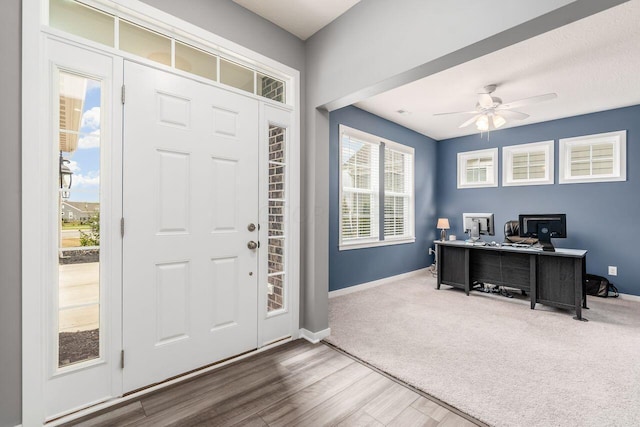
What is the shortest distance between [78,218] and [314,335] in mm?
2075

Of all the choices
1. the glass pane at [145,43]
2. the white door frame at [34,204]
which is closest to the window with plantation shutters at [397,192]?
the glass pane at [145,43]

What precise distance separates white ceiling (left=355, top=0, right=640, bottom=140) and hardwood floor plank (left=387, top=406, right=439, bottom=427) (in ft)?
10.9

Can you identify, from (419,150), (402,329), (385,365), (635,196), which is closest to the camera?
(385,365)

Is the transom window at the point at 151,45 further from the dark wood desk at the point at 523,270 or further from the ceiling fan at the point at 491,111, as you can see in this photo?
the dark wood desk at the point at 523,270

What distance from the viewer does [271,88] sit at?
268 centimetres

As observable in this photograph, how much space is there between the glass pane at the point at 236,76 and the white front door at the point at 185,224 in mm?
125

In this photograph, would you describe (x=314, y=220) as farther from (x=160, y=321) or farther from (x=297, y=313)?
(x=160, y=321)

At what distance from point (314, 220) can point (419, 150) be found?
405 cm

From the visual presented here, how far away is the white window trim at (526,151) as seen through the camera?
5029mm

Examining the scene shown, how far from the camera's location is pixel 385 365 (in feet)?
7.62

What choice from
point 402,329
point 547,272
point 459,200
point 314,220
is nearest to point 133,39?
point 314,220

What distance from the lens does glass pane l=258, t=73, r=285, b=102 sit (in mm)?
2565

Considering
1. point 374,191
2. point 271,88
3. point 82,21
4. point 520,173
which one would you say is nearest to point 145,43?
point 82,21

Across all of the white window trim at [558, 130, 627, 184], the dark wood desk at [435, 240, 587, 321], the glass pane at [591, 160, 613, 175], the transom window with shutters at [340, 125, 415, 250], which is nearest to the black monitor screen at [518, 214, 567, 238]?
the dark wood desk at [435, 240, 587, 321]
